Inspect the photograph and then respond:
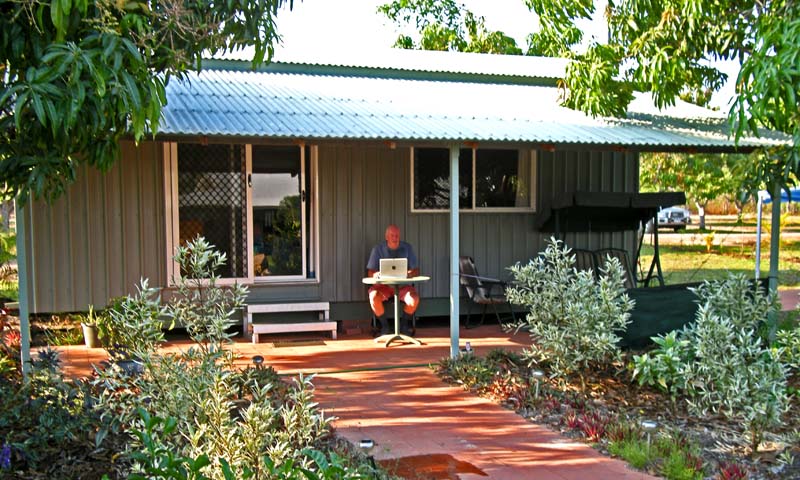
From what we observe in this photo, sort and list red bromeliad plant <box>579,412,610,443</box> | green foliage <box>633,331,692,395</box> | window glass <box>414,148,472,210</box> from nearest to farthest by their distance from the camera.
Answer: red bromeliad plant <box>579,412,610,443</box>, green foliage <box>633,331,692,395</box>, window glass <box>414,148,472,210</box>

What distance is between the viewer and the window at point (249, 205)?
9352 millimetres

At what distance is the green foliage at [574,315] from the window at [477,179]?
11.3 feet

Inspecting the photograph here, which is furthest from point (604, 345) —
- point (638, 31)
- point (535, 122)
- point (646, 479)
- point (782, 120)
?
point (638, 31)

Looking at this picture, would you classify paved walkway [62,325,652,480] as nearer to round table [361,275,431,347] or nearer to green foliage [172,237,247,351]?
round table [361,275,431,347]

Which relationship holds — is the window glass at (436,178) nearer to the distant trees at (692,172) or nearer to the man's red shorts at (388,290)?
the man's red shorts at (388,290)

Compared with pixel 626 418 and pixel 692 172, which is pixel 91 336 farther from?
pixel 692 172

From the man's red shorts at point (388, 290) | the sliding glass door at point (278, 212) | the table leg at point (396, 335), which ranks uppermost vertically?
the sliding glass door at point (278, 212)

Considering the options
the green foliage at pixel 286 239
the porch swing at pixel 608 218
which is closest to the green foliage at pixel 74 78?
the green foliage at pixel 286 239

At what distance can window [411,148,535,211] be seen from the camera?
10.4 meters

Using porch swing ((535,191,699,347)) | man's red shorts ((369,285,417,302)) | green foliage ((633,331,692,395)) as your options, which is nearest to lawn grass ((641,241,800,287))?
porch swing ((535,191,699,347))

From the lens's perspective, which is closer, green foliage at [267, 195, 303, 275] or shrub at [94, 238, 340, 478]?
shrub at [94, 238, 340, 478]

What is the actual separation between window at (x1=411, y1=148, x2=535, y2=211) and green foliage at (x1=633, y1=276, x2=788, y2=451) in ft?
13.1

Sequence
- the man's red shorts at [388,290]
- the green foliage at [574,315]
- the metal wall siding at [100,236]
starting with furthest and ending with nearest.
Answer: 1. the man's red shorts at [388,290]
2. the metal wall siding at [100,236]
3. the green foliage at [574,315]

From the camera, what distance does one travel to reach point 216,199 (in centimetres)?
945
